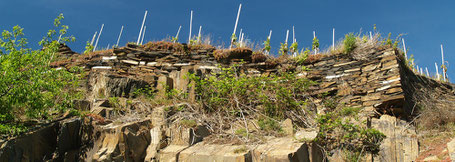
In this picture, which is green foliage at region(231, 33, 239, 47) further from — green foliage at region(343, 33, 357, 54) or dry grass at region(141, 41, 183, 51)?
green foliage at region(343, 33, 357, 54)

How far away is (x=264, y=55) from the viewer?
390 inches

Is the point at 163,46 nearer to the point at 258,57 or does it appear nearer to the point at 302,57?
the point at 258,57

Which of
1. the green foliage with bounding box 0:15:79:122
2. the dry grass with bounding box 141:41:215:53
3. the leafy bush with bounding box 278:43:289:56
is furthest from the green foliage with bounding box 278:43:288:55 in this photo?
the green foliage with bounding box 0:15:79:122

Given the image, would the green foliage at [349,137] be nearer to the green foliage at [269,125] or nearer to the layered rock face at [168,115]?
the layered rock face at [168,115]

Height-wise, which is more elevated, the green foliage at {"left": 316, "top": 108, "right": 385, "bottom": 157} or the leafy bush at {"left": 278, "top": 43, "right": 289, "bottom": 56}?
the leafy bush at {"left": 278, "top": 43, "right": 289, "bottom": 56}

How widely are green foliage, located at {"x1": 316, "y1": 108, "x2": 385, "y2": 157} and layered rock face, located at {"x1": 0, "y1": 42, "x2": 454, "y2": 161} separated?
0.70 feet

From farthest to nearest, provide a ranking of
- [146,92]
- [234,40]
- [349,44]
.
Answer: [234,40], [349,44], [146,92]

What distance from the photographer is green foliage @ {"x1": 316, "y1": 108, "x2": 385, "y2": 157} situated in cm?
575

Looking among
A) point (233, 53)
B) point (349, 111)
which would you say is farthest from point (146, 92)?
point (349, 111)

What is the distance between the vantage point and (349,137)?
5.74 meters

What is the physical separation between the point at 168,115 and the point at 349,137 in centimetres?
330

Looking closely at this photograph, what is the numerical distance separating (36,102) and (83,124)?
760 millimetres

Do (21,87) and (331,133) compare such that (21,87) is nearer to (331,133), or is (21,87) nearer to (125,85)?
(125,85)

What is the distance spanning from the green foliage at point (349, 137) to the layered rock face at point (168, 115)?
0.21 metres
